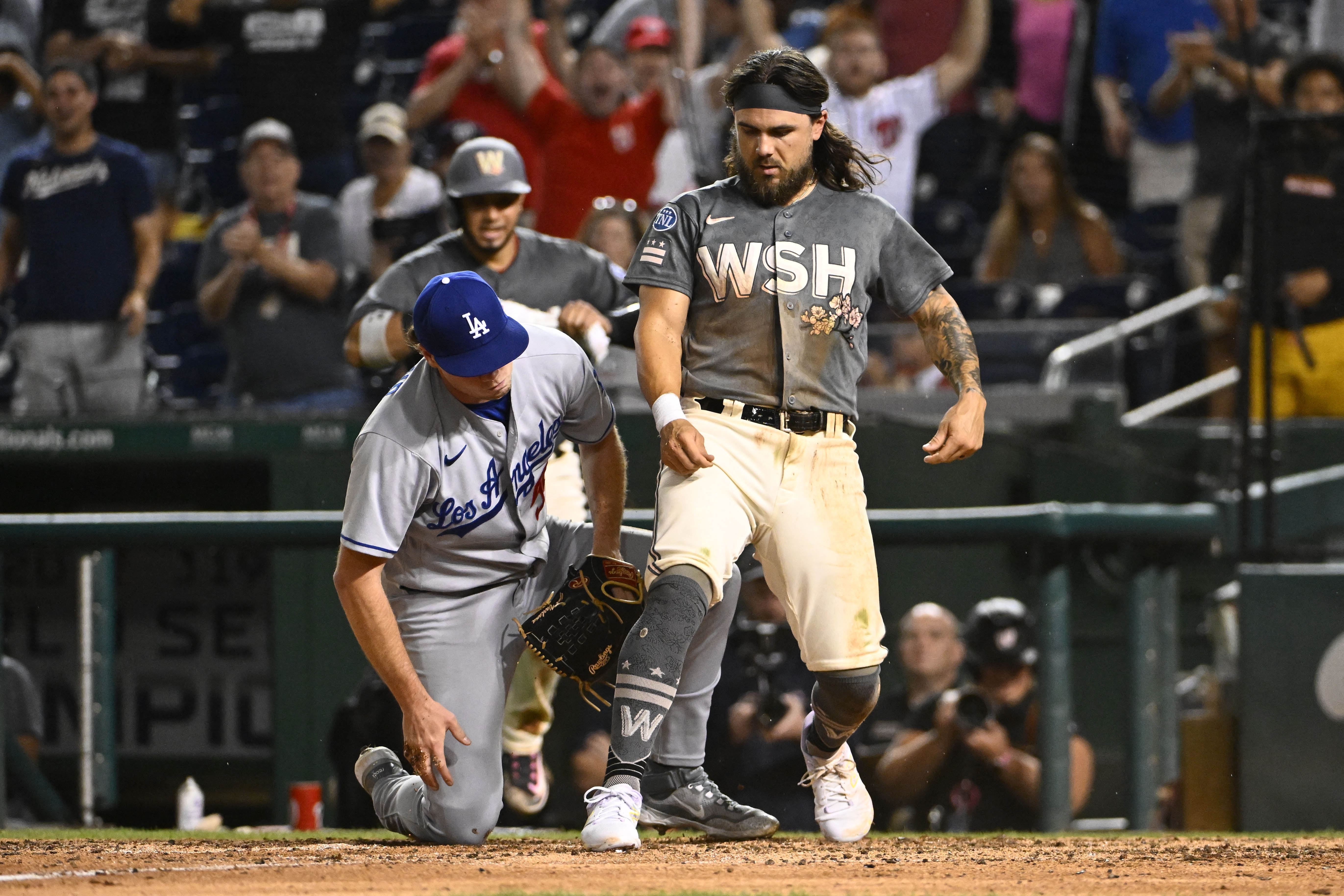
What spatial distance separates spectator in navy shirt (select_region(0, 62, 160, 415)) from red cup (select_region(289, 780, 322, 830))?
2622mm

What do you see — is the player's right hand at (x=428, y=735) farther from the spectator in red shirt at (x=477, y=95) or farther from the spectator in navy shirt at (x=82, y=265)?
the spectator in red shirt at (x=477, y=95)

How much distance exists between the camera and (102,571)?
587 centimetres

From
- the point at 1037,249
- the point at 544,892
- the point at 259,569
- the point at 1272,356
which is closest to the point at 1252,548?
the point at 1272,356

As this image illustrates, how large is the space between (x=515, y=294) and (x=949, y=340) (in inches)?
57.9

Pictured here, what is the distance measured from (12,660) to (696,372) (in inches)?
157

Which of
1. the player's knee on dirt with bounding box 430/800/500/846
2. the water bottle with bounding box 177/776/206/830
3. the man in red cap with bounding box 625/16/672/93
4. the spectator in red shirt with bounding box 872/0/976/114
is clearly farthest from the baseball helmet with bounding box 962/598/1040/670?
the man in red cap with bounding box 625/16/672/93

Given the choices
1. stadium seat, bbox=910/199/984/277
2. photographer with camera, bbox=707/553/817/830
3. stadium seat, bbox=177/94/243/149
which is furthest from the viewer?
stadium seat, bbox=177/94/243/149

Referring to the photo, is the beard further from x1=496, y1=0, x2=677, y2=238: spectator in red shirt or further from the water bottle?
x1=496, y1=0, x2=677, y2=238: spectator in red shirt

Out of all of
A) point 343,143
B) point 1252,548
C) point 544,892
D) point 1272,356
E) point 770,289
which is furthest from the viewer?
point 343,143

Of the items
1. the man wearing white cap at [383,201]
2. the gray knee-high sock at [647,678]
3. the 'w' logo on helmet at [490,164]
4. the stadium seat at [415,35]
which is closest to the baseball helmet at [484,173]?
the 'w' logo on helmet at [490,164]

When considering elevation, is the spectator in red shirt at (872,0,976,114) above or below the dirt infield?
above

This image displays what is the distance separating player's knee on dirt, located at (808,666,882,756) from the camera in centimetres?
387

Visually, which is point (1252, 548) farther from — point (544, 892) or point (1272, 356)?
point (544, 892)

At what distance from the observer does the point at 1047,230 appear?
25.5ft
